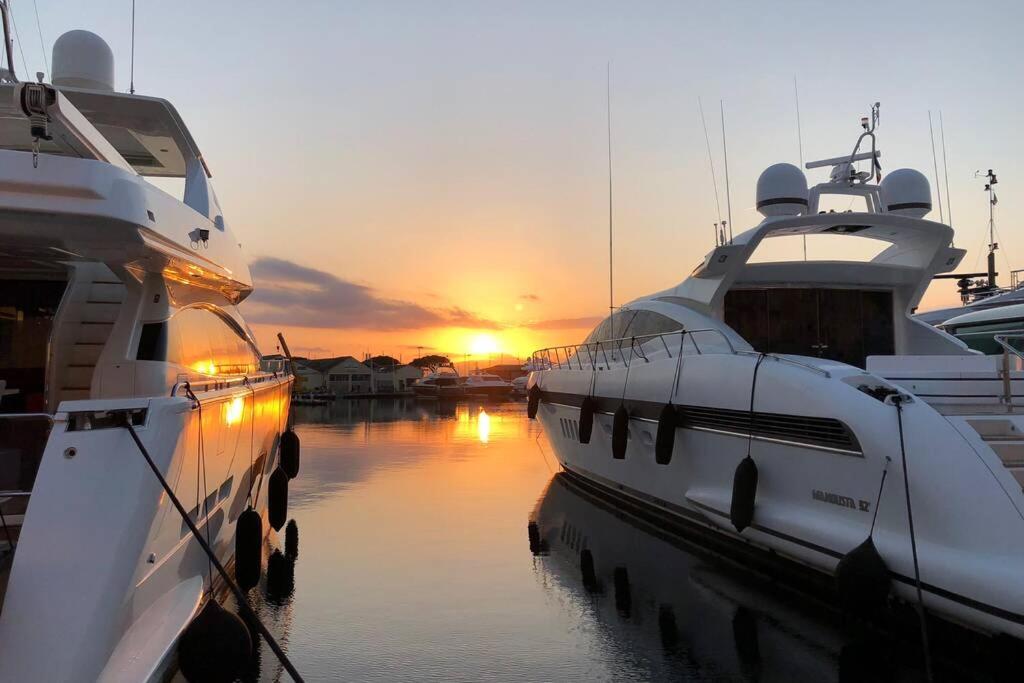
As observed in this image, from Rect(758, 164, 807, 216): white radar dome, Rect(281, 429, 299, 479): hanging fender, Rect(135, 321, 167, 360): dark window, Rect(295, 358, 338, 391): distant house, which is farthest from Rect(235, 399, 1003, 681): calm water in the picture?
Rect(295, 358, 338, 391): distant house

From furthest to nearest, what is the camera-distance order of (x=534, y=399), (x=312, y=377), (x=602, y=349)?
(x=312, y=377), (x=534, y=399), (x=602, y=349)

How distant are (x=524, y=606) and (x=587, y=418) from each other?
15.3 ft

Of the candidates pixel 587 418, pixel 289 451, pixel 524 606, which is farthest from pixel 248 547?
pixel 587 418

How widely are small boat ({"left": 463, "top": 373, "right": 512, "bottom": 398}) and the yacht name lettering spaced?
54.9 m

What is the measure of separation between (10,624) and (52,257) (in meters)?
3.56

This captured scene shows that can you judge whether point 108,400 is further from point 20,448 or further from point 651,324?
point 651,324

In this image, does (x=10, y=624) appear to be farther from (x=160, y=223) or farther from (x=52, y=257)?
(x=52, y=257)

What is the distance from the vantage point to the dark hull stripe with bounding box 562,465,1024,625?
4680mm

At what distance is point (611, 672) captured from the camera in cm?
493

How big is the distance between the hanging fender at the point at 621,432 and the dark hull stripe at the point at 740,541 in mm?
736

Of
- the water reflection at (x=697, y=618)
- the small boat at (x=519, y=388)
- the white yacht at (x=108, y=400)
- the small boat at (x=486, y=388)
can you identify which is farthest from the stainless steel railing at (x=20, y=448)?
the small boat at (x=519, y=388)

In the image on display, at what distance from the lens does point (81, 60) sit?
27.7ft

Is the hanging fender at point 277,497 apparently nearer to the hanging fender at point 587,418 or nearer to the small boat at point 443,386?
the hanging fender at point 587,418

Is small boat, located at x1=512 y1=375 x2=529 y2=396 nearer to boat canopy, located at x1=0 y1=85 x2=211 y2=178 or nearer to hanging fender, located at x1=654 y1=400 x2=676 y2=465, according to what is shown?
hanging fender, located at x1=654 y1=400 x2=676 y2=465
